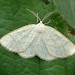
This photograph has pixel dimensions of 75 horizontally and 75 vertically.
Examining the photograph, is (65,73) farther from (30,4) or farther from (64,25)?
(30,4)

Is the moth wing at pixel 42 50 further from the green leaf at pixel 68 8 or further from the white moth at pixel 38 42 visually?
the green leaf at pixel 68 8

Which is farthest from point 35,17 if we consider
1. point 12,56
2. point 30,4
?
point 12,56

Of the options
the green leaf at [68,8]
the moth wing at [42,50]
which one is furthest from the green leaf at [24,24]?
the green leaf at [68,8]

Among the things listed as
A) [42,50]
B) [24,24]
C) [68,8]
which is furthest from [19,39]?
[68,8]

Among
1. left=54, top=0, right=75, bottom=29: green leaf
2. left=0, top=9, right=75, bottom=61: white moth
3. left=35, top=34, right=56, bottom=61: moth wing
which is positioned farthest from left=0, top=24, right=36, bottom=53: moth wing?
left=54, top=0, right=75, bottom=29: green leaf

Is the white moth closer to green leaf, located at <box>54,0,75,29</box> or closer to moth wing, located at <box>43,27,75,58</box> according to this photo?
moth wing, located at <box>43,27,75,58</box>

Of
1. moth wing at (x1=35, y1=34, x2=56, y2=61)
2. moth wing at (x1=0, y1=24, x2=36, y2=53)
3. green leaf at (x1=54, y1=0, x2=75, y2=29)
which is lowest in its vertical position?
moth wing at (x1=35, y1=34, x2=56, y2=61)
